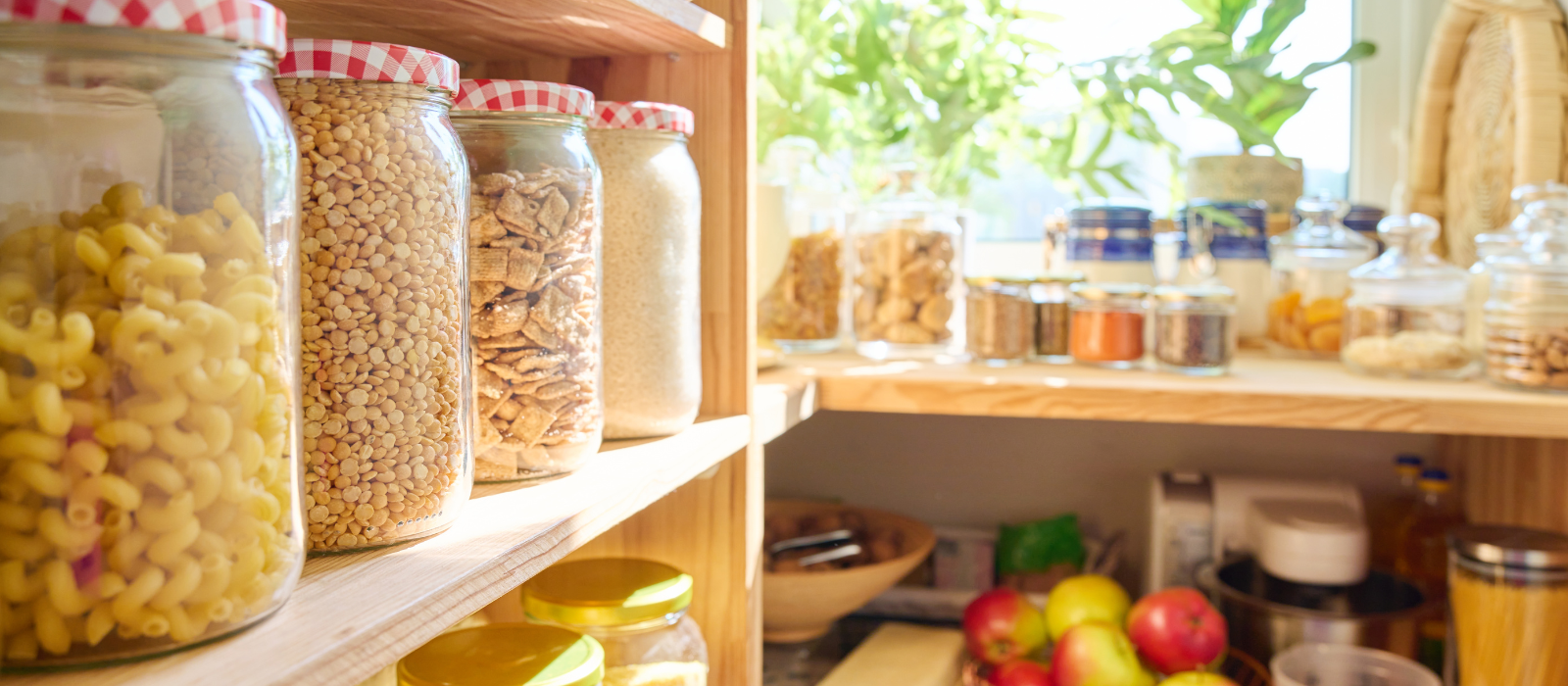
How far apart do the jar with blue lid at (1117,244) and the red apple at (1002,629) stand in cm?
44

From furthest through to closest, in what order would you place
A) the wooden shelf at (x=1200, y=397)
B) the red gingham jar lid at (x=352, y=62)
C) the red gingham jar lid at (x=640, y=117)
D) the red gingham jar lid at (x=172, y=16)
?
the wooden shelf at (x=1200, y=397), the red gingham jar lid at (x=640, y=117), the red gingham jar lid at (x=352, y=62), the red gingham jar lid at (x=172, y=16)

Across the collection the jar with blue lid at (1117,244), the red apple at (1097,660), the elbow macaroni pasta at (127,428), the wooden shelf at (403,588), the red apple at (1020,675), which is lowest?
the red apple at (1020,675)

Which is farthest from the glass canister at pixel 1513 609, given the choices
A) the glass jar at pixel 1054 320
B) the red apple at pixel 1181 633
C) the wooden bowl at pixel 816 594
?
the wooden bowl at pixel 816 594

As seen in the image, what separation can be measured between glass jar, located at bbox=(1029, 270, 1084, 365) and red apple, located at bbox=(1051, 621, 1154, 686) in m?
0.32

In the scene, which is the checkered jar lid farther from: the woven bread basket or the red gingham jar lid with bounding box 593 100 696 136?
the woven bread basket

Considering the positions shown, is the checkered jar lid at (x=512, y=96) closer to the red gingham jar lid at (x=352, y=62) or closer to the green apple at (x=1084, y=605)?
the red gingham jar lid at (x=352, y=62)

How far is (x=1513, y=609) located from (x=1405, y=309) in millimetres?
328

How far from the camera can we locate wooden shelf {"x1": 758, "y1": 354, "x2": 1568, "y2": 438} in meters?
0.98

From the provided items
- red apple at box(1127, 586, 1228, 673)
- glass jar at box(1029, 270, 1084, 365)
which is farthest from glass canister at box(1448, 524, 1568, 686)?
glass jar at box(1029, 270, 1084, 365)

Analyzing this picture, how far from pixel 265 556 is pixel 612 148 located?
1.25 feet

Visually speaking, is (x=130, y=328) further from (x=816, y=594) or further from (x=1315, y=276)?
(x=1315, y=276)

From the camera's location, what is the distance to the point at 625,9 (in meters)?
0.63

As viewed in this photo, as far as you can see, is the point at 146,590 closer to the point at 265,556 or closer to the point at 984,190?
the point at 265,556

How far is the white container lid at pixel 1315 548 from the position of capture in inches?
47.3
